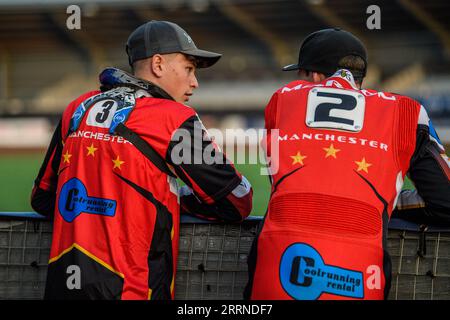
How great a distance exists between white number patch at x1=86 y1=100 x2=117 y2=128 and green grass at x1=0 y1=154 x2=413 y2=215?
6.34m

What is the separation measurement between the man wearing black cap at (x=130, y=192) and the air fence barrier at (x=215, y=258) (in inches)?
4.5

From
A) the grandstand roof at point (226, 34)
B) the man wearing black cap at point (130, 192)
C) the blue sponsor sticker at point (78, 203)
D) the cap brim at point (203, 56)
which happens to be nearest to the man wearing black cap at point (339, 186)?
the man wearing black cap at point (130, 192)

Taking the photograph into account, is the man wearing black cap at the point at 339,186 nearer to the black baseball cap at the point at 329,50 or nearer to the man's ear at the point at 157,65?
the black baseball cap at the point at 329,50

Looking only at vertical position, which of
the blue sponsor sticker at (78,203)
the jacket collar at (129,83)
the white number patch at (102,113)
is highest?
the jacket collar at (129,83)

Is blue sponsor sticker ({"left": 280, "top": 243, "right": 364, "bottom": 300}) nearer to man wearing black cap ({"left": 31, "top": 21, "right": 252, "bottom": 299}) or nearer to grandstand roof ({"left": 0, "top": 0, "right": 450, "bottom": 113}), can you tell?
man wearing black cap ({"left": 31, "top": 21, "right": 252, "bottom": 299})

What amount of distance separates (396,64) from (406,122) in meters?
28.2

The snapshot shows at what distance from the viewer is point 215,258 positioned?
10.2ft

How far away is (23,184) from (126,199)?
11284 mm

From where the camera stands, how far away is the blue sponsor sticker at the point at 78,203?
9.65 ft

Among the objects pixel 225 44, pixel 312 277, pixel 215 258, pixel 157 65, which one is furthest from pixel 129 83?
pixel 225 44

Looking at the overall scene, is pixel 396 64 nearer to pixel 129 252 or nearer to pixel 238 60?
pixel 238 60

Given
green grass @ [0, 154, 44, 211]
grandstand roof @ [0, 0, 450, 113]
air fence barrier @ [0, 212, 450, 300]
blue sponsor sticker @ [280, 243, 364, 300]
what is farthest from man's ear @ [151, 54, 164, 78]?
grandstand roof @ [0, 0, 450, 113]

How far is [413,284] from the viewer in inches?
117

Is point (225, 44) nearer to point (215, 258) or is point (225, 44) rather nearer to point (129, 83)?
point (129, 83)
